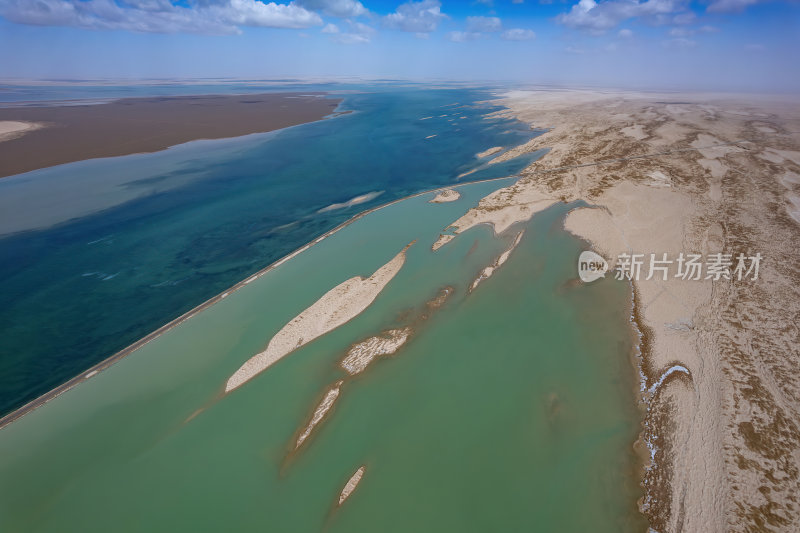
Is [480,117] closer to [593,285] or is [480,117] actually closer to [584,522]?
[593,285]

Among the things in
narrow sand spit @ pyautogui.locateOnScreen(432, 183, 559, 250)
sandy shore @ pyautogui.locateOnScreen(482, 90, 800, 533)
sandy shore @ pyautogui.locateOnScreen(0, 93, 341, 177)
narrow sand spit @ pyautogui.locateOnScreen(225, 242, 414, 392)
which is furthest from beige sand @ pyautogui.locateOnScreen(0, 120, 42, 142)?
sandy shore @ pyautogui.locateOnScreen(482, 90, 800, 533)

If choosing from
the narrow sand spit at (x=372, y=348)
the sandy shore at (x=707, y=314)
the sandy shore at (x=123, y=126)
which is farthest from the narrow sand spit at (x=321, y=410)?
the sandy shore at (x=123, y=126)

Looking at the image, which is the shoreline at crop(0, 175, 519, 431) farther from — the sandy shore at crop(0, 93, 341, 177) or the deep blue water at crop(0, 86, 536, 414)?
the sandy shore at crop(0, 93, 341, 177)

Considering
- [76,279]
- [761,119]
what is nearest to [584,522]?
[76,279]

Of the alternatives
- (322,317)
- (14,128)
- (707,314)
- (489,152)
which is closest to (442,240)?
(322,317)

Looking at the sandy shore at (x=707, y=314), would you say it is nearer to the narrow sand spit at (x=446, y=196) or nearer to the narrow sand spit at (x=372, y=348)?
the narrow sand spit at (x=446, y=196)

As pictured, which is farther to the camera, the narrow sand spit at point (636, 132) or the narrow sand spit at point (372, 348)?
the narrow sand spit at point (636, 132)
